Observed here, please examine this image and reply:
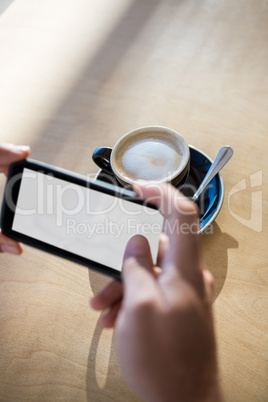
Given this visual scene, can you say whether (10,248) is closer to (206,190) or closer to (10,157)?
(10,157)

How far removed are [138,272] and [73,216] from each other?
13 centimetres

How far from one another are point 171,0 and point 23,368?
74 cm

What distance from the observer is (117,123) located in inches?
24.4

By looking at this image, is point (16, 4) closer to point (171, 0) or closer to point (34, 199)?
point (171, 0)

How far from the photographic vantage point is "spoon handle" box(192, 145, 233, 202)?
465 millimetres

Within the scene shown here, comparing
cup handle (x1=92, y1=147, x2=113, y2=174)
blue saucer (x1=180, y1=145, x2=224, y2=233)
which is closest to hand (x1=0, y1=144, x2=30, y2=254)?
cup handle (x1=92, y1=147, x2=113, y2=174)

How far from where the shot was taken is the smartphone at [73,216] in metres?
0.40

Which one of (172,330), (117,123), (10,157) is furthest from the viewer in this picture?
(117,123)

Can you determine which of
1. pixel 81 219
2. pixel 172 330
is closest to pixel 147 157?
pixel 81 219

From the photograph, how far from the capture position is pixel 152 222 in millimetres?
411

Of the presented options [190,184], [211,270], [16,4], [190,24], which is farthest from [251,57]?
[16,4]

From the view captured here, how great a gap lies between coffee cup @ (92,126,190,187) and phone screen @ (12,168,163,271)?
8 centimetres

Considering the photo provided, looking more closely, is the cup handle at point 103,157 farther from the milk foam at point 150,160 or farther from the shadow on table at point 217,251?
the shadow on table at point 217,251

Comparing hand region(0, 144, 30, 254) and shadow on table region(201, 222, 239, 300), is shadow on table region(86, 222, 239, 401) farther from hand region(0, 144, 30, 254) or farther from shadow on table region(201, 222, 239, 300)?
hand region(0, 144, 30, 254)
